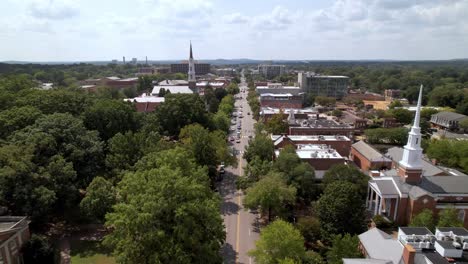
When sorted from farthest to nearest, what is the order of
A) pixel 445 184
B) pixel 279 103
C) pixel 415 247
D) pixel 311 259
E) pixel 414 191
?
pixel 279 103 → pixel 445 184 → pixel 414 191 → pixel 311 259 → pixel 415 247

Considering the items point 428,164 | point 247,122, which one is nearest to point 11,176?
point 428,164

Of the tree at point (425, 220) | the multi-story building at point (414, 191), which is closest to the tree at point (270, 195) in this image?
the multi-story building at point (414, 191)

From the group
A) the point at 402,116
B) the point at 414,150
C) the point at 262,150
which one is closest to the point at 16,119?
the point at 262,150

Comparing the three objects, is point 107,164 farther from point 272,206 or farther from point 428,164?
point 428,164

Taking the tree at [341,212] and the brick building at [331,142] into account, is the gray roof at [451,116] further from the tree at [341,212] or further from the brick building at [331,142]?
the tree at [341,212]

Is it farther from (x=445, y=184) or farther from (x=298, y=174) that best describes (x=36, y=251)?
(x=445, y=184)

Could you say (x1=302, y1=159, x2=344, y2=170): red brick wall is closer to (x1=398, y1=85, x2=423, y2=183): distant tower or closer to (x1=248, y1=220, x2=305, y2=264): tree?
(x1=398, y1=85, x2=423, y2=183): distant tower

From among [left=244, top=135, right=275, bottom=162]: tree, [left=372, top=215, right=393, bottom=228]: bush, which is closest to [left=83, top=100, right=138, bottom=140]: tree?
[left=244, top=135, right=275, bottom=162]: tree
